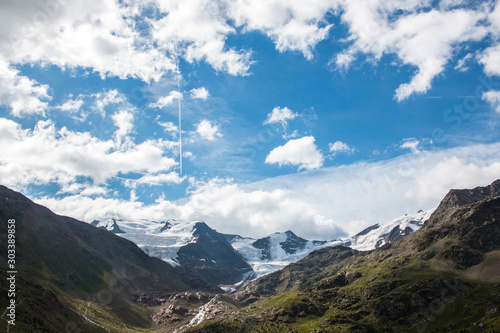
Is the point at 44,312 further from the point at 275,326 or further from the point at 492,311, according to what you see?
the point at 492,311

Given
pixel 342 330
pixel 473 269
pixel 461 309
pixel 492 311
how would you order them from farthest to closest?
pixel 473 269, pixel 342 330, pixel 461 309, pixel 492 311

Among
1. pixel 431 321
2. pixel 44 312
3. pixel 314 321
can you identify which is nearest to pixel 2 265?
pixel 44 312

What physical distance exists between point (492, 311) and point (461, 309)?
52.4 feet

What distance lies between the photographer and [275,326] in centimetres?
18725

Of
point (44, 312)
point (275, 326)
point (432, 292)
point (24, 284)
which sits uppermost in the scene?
point (24, 284)

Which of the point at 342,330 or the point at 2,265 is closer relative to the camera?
the point at 342,330

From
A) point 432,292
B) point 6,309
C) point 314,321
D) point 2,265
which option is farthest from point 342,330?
point 2,265

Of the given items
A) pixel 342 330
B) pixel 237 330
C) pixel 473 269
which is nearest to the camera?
pixel 342 330

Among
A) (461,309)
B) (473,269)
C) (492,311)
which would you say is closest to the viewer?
(492,311)

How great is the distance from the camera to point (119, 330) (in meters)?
198

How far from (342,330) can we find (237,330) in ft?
187

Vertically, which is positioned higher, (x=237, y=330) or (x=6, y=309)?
(x=6, y=309)

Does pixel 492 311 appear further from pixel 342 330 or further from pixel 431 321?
pixel 342 330

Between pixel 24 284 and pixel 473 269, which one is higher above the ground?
pixel 24 284
